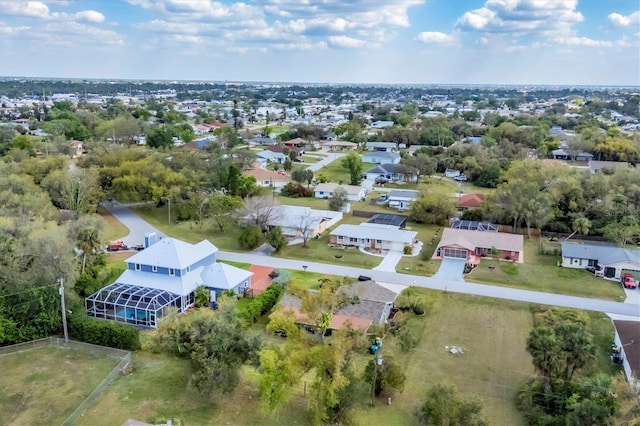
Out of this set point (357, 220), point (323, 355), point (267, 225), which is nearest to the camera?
point (323, 355)

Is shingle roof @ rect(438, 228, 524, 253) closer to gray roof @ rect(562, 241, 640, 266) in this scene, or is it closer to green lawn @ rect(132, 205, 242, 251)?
gray roof @ rect(562, 241, 640, 266)

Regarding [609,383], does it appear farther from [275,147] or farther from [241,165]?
[275,147]

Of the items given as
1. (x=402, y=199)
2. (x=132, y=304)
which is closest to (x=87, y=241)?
(x=132, y=304)

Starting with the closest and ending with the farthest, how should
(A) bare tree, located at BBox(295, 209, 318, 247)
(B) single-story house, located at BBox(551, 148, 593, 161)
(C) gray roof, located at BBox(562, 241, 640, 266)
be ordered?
(C) gray roof, located at BBox(562, 241, 640, 266) → (A) bare tree, located at BBox(295, 209, 318, 247) → (B) single-story house, located at BBox(551, 148, 593, 161)

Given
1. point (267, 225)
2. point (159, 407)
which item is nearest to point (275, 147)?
point (267, 225)

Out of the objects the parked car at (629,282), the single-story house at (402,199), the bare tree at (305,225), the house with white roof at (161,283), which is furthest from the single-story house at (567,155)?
the house with white roof at (161,283)

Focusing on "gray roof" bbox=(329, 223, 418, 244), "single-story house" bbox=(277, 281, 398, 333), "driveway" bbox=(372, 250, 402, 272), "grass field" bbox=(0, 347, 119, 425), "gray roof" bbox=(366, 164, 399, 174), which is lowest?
"grass field" bbox=(0, 347, 119, 425)

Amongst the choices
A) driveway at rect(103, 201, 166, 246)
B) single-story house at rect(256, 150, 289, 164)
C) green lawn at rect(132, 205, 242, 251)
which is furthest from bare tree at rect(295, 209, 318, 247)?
single-story house at rect(256, 150, 289, 164)
